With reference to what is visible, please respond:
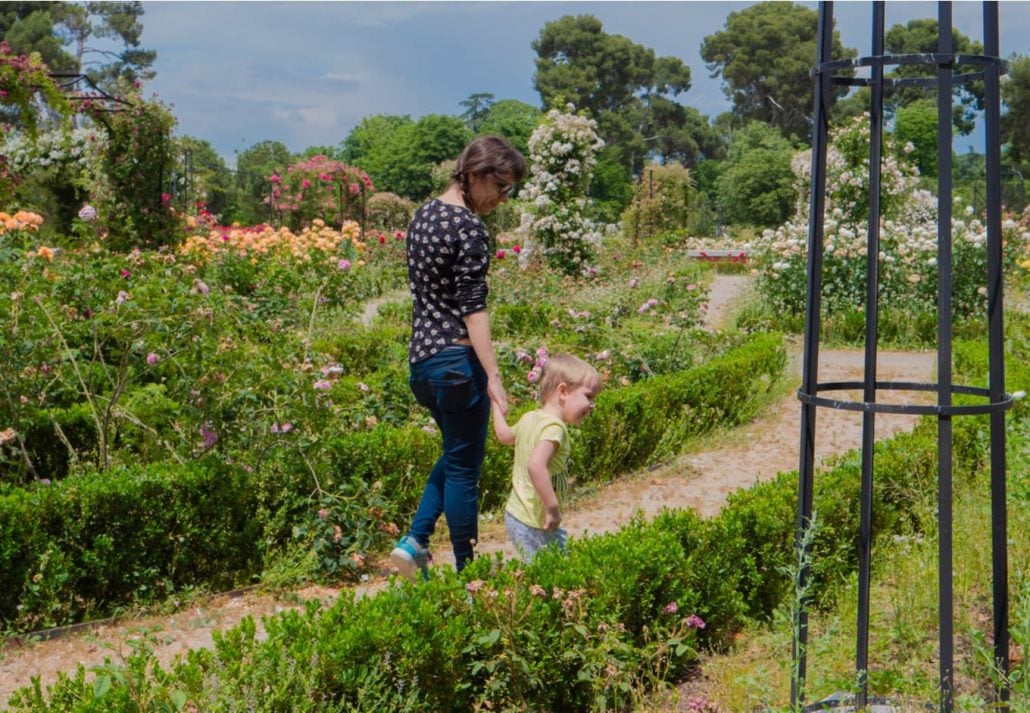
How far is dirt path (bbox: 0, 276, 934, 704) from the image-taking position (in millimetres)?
3533

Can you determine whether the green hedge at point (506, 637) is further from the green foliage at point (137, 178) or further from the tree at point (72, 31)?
the tree at point (72, 31)


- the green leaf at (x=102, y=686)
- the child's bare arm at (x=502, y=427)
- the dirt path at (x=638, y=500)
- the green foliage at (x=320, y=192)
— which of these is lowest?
the dirt path at (x=638, y=500)

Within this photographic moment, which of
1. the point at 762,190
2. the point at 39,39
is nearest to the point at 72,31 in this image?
the point at 39,39

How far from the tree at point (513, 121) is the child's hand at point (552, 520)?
40.4 metres

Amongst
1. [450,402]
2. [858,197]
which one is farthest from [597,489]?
[858,197]

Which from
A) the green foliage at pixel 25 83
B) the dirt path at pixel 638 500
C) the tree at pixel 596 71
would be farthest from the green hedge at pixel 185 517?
the tree at pixel 596 71

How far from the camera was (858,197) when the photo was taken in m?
12.5

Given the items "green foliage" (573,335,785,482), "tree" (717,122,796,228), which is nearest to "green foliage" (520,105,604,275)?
"green foliage" (573,335,785,482)

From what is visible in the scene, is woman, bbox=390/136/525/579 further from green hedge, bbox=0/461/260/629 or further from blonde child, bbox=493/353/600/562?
green hedge, bbox=0/461/260/629

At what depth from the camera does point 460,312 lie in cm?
320

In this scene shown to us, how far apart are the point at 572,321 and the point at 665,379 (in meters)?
1.80

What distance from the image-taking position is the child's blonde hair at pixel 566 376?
3.15 meters

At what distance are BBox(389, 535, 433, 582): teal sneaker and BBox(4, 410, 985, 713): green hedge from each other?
0.50 metres

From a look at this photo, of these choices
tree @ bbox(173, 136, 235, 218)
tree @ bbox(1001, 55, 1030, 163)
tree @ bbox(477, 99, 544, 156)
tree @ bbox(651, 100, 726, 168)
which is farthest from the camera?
tree @ bbox(651, 100, 726, 168)
